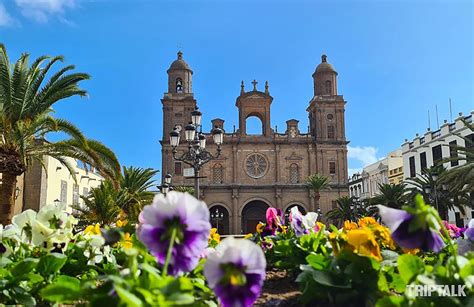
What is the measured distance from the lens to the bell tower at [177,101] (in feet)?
136

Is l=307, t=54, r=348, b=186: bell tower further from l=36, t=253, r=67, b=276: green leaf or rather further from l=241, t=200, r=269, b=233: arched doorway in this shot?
l=36, t=253, r=67, b=276: green leaf

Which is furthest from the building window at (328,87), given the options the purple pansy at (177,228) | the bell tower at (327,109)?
the purple pansy at (177,228)

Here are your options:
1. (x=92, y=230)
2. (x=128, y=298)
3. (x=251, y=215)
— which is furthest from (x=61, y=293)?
(x=251, y=215)

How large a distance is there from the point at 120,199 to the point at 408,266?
2287cm

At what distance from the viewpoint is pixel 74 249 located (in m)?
2.98

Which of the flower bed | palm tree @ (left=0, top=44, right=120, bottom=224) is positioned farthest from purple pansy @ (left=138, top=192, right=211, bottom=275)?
palm tree @ (left=0, top=44, right=120, bottom=224)

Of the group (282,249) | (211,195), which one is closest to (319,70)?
(211,195)

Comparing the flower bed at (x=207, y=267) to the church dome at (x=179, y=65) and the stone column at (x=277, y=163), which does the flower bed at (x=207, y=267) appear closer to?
the stone column at (x=277, y=163)

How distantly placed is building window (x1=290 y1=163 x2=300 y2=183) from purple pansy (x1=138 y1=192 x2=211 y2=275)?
132 ft

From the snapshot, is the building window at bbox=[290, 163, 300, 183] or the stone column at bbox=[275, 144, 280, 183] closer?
the stone column at bbox=[275, 144, 280, 183]

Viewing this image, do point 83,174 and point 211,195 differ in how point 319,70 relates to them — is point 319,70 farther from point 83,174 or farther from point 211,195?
point 83,174

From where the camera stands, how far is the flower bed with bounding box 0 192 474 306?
4.60 feet

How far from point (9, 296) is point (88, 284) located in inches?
44.9

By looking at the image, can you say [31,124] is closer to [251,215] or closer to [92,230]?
[92,230]
